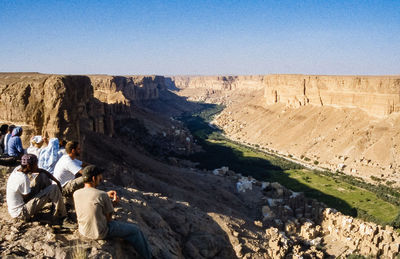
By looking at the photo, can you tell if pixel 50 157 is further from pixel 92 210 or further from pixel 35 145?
pixel 92 210

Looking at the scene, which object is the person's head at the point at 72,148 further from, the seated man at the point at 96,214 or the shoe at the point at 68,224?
the seated man at the point at 96,214

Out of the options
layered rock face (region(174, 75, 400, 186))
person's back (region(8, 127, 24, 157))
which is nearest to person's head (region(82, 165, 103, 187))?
person's back (region(8, 127, 24, 157))

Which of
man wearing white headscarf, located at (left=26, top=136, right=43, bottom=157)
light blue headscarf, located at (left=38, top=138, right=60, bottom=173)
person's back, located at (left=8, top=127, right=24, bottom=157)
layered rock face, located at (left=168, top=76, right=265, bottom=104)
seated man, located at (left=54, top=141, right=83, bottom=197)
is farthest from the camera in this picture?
layered rock face, located at (left=168, top=76, right=265, bottom=104)

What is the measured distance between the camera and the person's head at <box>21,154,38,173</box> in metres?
6.18

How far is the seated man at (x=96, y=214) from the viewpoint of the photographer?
554 cm

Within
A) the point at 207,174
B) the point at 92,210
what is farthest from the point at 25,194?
the point at 207,174

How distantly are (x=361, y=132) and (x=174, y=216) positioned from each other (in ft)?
139

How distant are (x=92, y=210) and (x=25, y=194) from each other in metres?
1.88

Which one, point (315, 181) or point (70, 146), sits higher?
point (70, 146)

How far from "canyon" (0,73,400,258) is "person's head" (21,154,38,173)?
46.7 inches

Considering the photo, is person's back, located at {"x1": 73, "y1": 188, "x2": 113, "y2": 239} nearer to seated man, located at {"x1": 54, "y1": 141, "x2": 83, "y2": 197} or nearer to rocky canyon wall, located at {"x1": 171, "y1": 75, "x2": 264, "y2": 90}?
seated man, located at {"x1": 54, "y1": 141, "x2": 83, "y2": 197}

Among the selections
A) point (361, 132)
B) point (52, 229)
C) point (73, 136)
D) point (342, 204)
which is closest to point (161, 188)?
point (73, 136)

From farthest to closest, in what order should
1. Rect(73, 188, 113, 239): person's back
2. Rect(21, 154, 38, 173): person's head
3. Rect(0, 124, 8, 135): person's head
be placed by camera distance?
Rect(0, 124, 8, 135): person's head, Rect(21, 154, 38, 173): person's head, Rect(73, 188, 113, 239): person's back

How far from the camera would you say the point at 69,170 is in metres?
7.25
